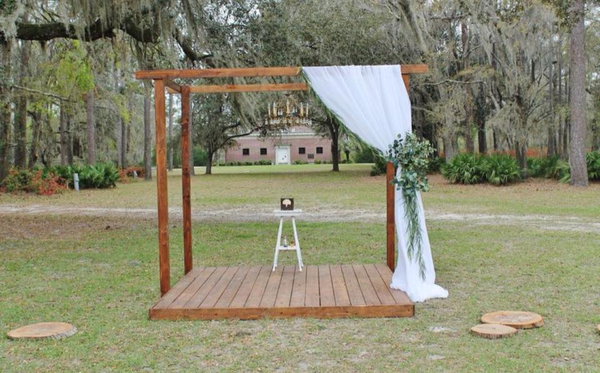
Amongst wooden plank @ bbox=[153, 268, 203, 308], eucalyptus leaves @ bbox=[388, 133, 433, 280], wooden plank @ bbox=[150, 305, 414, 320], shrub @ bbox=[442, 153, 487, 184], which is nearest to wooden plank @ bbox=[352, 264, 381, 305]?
wooden plank @ bbox=[150, 305, 414, 320]

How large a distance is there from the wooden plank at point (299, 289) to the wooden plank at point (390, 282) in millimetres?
711

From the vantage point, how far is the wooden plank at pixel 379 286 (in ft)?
14.8

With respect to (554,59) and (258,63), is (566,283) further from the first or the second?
(554,59)

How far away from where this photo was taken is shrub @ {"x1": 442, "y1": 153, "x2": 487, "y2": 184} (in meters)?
17.4

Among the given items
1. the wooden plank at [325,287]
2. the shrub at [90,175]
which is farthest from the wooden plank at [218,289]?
the shrub at [90,175]

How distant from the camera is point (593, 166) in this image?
1589cm

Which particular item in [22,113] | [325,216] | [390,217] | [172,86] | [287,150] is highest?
[22,113]

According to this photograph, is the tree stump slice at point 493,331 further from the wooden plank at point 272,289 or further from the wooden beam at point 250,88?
the wooden beam at point 250,88

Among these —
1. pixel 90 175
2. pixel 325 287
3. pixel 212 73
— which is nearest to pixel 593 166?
pixel 325 287

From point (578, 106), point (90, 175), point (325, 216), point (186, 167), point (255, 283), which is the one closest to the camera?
point (255, 283)

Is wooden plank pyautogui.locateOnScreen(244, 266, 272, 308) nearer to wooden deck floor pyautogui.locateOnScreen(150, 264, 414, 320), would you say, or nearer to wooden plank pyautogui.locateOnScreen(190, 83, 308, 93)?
wooden deck floor pyautogui.locateOnScreen(150, 264, 414, 320)

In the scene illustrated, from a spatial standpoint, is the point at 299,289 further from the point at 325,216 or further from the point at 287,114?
the point at 325,216

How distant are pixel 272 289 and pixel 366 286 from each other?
2.61ft

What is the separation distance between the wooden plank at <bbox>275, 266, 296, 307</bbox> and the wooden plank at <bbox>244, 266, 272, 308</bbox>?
0.14 m
